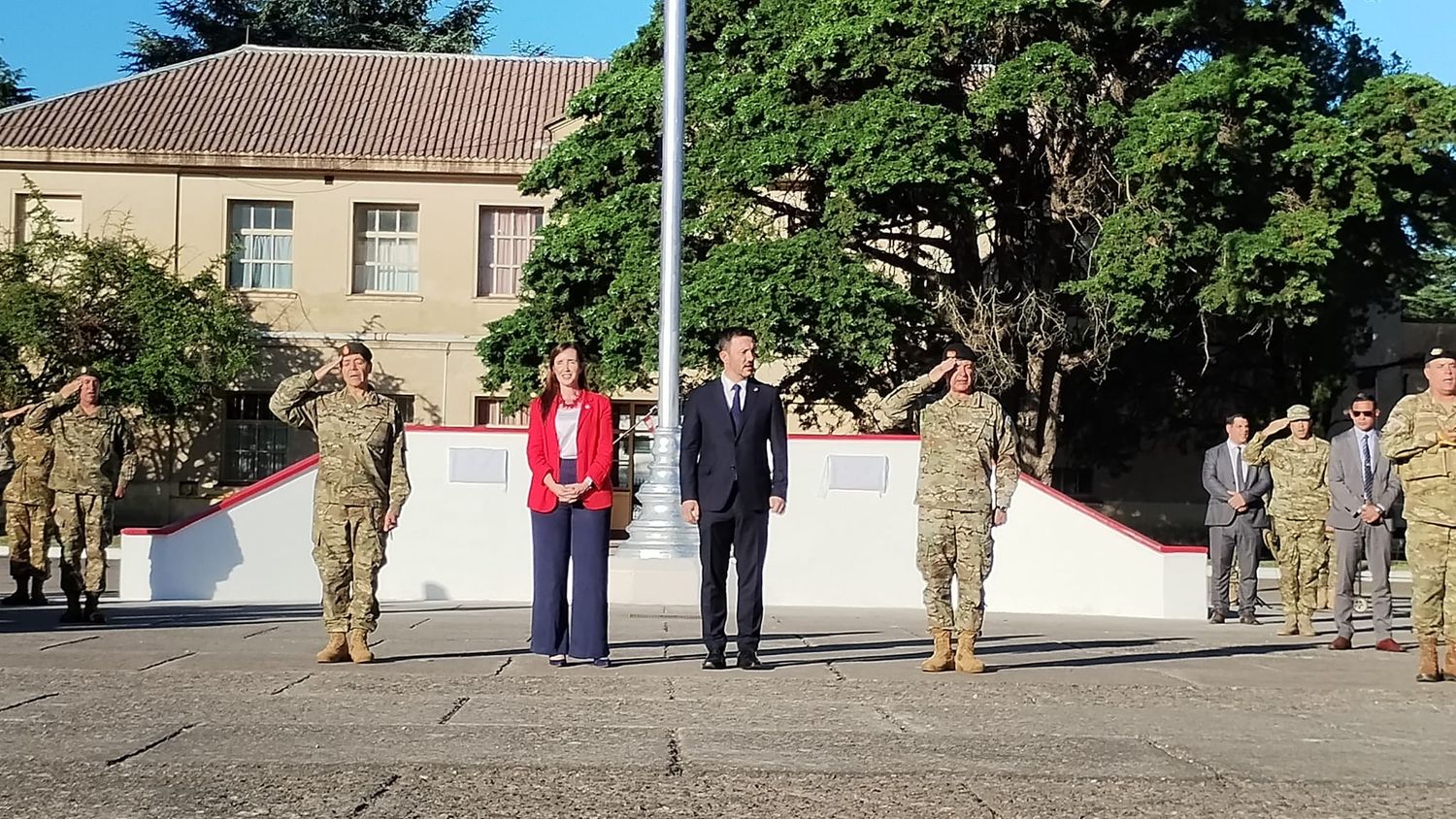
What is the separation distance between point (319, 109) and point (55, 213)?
5641 mm

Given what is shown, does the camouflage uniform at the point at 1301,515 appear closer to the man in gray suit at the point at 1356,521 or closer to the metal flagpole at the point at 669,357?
the man in gray suit at the point at 1356,521

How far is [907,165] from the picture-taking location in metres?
24.1

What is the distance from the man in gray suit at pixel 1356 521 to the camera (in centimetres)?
1349

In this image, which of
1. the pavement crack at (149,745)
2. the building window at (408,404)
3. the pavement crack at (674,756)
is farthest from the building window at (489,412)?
the pavement crack at (674,756)

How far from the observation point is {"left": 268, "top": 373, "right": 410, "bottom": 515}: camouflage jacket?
10703 millimetres

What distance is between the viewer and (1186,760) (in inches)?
288

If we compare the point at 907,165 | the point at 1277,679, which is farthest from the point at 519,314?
the point at 1277,679

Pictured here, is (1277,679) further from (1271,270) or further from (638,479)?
(638,479)

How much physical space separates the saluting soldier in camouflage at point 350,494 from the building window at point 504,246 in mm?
25259

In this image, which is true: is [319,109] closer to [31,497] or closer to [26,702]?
[31,497]

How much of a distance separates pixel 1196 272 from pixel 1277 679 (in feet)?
47.7

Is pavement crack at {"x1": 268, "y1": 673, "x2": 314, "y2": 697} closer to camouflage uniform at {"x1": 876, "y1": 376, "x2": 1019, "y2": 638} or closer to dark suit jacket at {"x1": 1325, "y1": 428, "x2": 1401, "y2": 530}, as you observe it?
camouflage uniform at {"x1": 876, "y1": 376, "x2": 1019, "y2": 638}

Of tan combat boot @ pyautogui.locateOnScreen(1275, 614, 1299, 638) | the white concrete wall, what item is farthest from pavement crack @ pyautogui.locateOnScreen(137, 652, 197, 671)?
tan combat boot @ pyautogui.locateOnScreen(1275, 614, 1299, 638)

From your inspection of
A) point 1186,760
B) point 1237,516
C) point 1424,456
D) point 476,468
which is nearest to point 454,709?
point 1186,760
